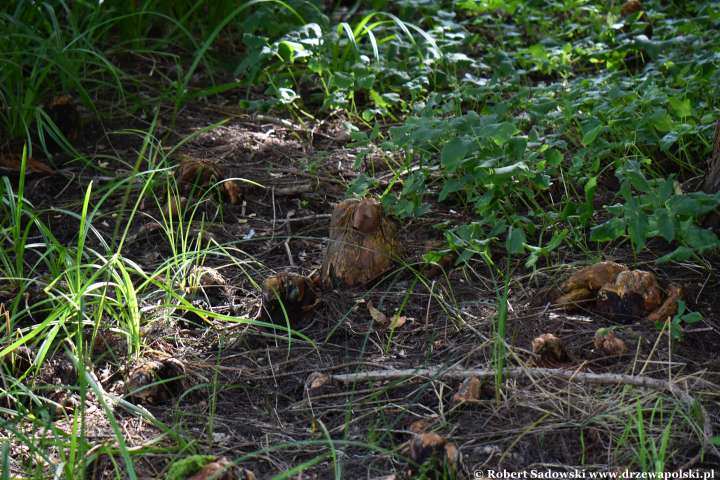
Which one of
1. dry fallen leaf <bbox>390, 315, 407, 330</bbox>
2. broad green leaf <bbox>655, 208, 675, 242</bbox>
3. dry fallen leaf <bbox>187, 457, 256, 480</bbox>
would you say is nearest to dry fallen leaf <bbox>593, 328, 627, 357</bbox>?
broad green leaf <bbox>655, 208, 675, 242</bbox>

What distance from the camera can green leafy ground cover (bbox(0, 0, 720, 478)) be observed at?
179 cm

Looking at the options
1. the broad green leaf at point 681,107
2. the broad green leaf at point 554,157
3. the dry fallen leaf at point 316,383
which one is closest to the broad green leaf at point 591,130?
the broad green leaf at point 554,157

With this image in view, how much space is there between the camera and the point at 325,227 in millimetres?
2766

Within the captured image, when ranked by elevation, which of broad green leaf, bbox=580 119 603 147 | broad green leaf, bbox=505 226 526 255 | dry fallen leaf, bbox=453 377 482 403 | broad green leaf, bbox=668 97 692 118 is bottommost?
dry fallen leaf, bbox=453 377 482 403

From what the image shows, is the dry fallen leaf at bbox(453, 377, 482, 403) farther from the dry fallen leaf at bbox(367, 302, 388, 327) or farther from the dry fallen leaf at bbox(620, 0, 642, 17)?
the dry fallen leaf at bbox(620, 0, 642, 17)

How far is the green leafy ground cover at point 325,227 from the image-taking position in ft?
5.89

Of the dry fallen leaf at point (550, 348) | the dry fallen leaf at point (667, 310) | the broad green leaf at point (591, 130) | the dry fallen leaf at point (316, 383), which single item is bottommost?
the dry fallen leaf at point (316, 383)

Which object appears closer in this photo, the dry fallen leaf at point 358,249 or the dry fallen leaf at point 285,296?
the dry fallen leaf at point 285,296

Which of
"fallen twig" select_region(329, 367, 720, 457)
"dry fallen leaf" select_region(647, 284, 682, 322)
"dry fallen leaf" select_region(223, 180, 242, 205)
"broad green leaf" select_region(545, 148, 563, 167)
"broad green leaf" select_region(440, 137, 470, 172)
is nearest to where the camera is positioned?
"fallen twig" select_region(329, 367, 720, 457)

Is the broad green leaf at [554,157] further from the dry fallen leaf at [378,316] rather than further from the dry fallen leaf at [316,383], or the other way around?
the dry fallen leaf at [316,383]

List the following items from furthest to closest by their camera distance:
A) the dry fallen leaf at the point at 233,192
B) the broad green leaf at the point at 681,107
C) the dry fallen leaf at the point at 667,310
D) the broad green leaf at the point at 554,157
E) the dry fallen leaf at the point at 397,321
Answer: the dry fallen leaf at the point at 233,192
the broad green leaf at the point at 681,107
the broad green leaf at the point at 554,157
the dry fallen leaf at the point at 397,321
the dry fallen leaf at the point at 667,310

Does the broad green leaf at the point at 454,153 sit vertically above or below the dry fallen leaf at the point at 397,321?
above

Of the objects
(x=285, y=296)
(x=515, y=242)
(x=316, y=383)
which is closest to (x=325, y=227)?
(x=285, y=296)

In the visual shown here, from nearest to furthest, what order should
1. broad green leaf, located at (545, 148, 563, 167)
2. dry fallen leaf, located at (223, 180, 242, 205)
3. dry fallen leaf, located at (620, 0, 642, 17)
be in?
broad green leaf, located at (545, 148, 563, 167) → dry fallen leaf, located at (223, 180, 242, 205) → dry fallen leaf, located at (620, 0, 642, 17)
